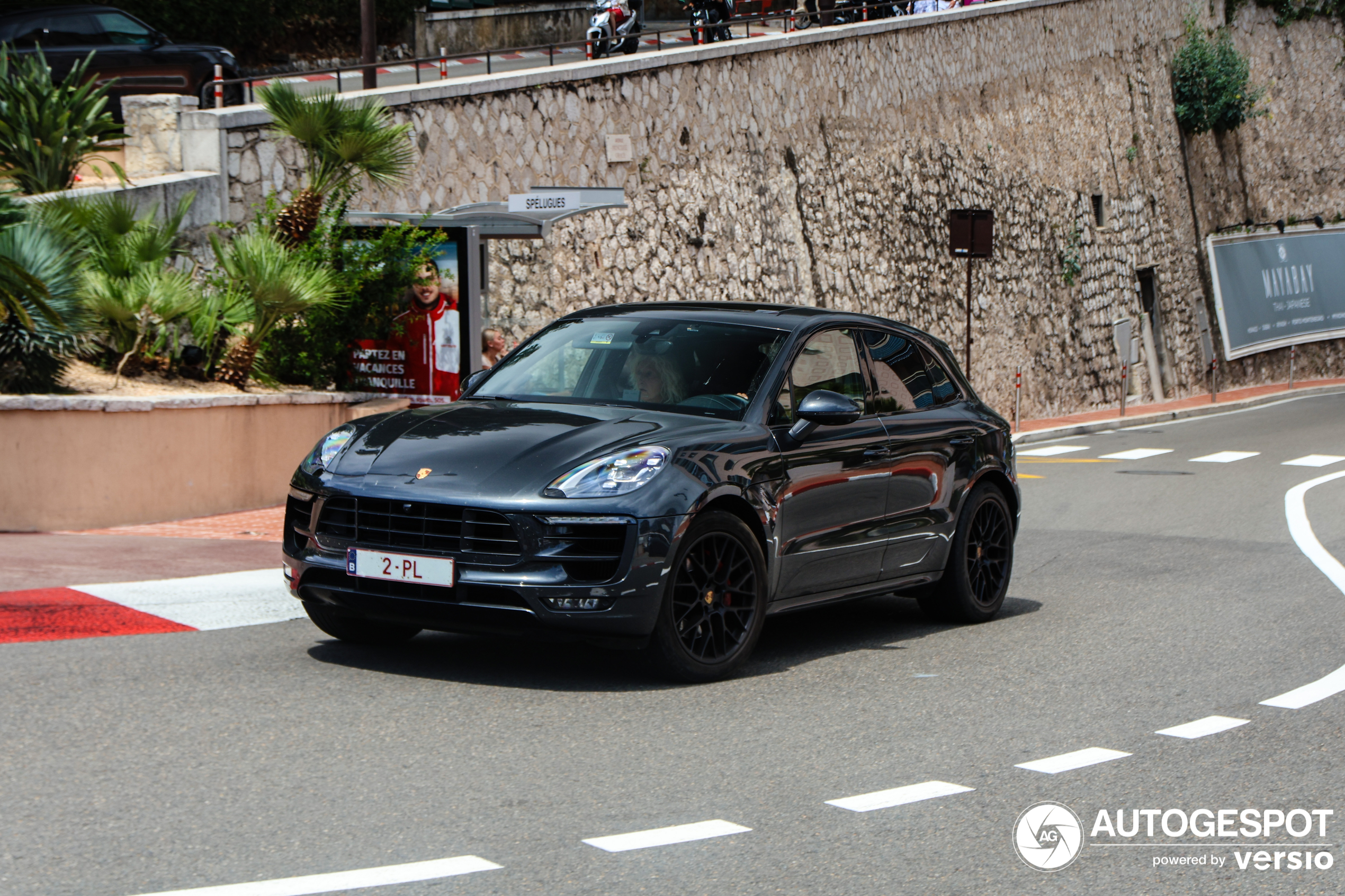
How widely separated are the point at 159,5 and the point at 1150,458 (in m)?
20.8

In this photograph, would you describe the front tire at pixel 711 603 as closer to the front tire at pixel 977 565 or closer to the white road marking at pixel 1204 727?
the white road marking at pixel 1204 727

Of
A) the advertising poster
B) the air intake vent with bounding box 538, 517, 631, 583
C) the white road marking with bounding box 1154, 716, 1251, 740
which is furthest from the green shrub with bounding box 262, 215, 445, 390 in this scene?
the white road marking with bounding box 1154, 716, 1251, 740

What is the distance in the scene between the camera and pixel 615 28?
1006 inches

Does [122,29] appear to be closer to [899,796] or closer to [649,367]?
[649,367]

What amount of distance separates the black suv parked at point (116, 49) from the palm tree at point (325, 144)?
232 inches

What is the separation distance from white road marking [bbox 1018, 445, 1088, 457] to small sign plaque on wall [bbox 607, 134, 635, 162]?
24.1 ft

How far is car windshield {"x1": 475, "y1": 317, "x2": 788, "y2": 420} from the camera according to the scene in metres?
7.48

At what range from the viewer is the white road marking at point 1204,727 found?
6.34 m

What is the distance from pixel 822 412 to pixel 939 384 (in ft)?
5.99

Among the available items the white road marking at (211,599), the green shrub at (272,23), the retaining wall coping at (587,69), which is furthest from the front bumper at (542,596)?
the green shrub at (272,23)

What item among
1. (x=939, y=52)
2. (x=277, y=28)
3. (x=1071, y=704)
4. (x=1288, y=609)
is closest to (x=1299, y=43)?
(x=939, y=52)

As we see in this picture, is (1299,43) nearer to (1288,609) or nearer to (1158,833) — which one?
(1288,609)

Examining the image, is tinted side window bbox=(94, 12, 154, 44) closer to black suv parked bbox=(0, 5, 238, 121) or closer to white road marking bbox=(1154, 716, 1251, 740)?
black suv parked bbox=(0, 5, 238, 121)

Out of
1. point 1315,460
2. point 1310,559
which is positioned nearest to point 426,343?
point 1310,559
